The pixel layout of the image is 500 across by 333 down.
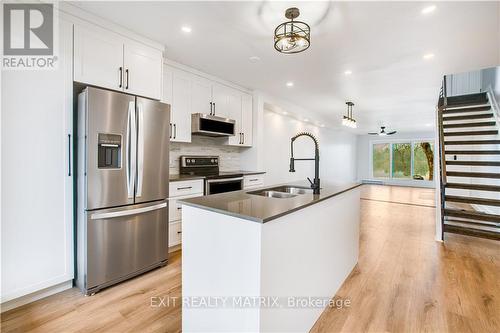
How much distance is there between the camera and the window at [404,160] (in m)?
10.2

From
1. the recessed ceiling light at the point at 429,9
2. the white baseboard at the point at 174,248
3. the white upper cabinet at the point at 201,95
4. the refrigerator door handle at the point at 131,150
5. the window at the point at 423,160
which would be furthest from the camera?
the window at the point at 423,160

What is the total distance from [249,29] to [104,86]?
1543 mm

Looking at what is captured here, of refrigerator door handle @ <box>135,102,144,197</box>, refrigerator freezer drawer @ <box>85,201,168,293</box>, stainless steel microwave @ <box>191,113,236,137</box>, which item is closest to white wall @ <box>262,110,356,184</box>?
stainless steel microwave @ <box>191,113,236,137</box>

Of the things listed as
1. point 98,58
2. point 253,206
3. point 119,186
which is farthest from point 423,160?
point 98,58

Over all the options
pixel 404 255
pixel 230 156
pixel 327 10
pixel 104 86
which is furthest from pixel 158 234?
pixel 404 255

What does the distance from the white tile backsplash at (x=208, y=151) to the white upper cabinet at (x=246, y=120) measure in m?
0.34

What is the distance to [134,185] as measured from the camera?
2.31 m

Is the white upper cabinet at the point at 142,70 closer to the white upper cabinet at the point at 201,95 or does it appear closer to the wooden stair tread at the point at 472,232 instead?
the white upper cabinet at the point at 201,95

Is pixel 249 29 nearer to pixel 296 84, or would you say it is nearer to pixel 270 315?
pixel 296 84

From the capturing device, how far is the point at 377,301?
199cm

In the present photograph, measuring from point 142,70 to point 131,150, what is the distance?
37.2 inches

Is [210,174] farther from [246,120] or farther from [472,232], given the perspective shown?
[472,232]

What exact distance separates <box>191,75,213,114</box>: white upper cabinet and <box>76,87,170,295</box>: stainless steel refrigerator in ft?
3.29

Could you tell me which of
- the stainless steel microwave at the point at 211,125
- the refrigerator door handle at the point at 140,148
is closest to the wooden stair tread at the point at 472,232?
the stainless steel microwave at the point at 211,125
